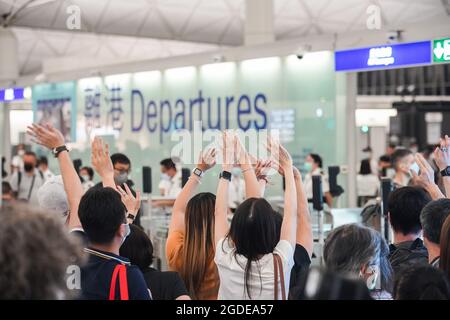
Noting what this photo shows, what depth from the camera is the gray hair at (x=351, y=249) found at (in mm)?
3055

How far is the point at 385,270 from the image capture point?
3.28 m

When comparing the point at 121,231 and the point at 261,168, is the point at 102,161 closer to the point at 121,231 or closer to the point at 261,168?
the point at 261,168

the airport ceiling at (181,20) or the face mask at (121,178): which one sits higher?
the airport ceiling at (181,20)

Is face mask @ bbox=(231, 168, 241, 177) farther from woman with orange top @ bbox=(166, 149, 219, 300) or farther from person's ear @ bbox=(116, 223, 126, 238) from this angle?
person's ear @ bbox=(116, 223, 126, 238)

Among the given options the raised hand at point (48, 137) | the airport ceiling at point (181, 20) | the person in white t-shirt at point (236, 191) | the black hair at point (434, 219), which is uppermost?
the airport ceiling at point (181, 20)

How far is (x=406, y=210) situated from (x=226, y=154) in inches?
39.8

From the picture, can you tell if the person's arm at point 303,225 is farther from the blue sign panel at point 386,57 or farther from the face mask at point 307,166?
the face mask at point 307,166

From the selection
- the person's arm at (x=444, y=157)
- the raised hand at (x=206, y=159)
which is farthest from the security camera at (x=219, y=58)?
the raised hand at (x=206, y=159)

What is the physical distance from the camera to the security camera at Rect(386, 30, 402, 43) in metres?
10.1

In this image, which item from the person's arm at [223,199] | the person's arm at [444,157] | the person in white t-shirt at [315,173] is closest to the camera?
the person's arm at [223,199]

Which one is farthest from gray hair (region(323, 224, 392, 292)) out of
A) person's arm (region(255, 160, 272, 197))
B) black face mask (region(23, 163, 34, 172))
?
black face mask (region(23, 163, 34, 172))

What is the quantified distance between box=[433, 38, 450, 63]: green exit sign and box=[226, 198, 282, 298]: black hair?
20.3ft

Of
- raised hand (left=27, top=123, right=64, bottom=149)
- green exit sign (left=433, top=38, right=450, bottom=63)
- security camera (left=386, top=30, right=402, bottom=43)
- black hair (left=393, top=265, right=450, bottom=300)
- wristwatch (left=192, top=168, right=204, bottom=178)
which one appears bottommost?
black hair (left=393, top=265, right=450, bottom=300)

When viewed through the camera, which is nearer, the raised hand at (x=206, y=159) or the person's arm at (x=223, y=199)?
the person's arm at (x=223, y=199)
